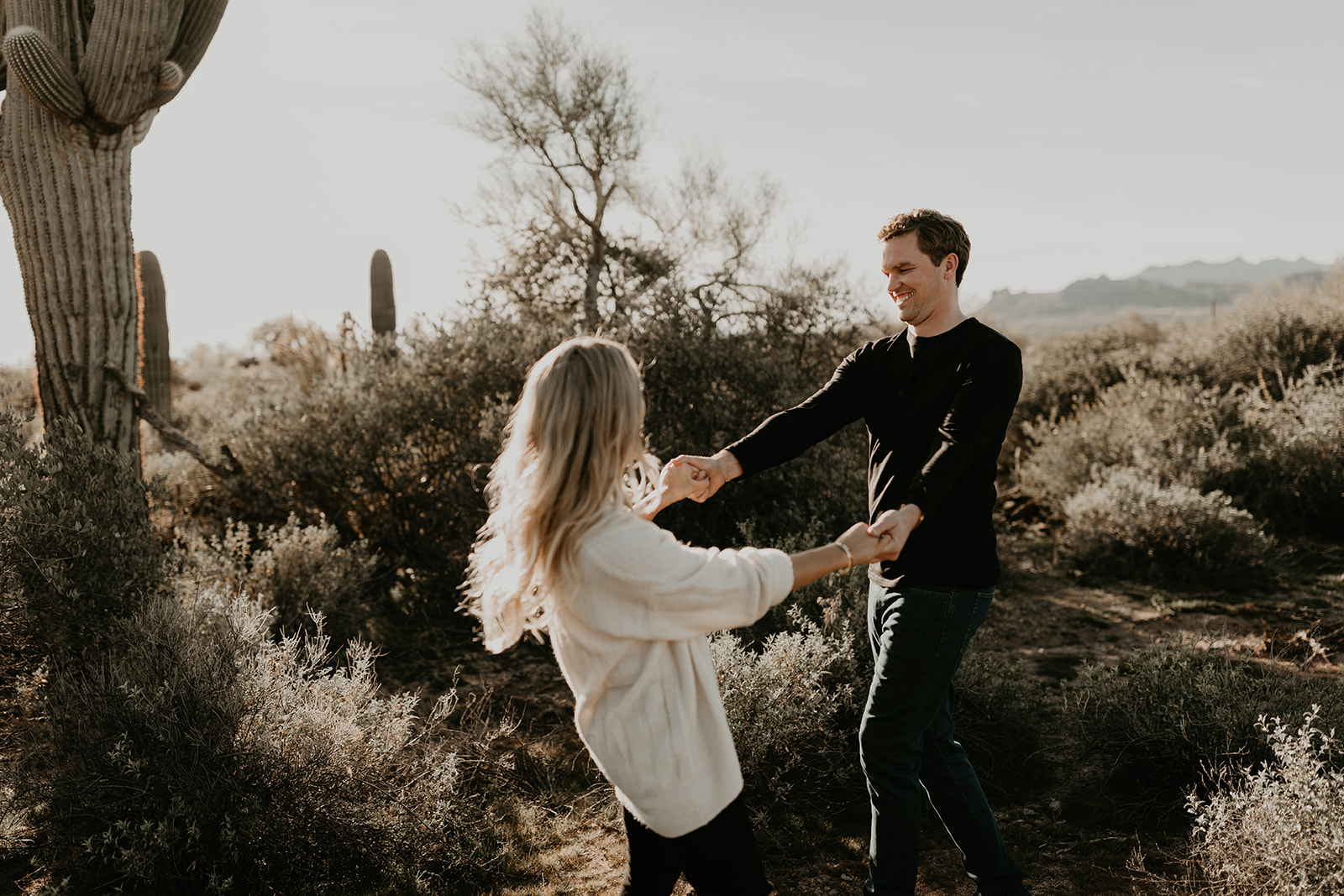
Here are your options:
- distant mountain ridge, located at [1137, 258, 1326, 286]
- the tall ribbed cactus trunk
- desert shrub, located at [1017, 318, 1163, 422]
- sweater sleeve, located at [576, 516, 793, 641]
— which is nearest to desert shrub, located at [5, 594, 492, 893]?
sweater sleeve, located at [576, 516, 793, 641]

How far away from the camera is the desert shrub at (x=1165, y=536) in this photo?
250 inches

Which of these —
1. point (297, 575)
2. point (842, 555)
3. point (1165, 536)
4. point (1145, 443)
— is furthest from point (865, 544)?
point (1145, 443)

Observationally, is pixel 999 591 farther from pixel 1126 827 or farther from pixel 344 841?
pixel 344 841

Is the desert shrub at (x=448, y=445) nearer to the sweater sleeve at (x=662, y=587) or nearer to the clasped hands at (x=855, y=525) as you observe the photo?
the clasped hands at (x=855, y=525)

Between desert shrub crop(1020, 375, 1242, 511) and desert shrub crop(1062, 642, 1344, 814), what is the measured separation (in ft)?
12.8

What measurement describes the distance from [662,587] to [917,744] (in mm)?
1218

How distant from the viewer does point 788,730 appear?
11.1ft

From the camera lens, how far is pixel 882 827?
245 centimetres

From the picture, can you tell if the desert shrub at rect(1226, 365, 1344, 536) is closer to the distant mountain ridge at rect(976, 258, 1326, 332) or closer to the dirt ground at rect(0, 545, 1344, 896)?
the dirt ground at rect(0, 545, 1344, 896)

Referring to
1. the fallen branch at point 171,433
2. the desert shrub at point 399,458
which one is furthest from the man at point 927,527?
the fallen branch at point 171,433

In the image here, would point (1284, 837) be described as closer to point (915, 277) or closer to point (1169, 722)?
point (1169, 722)

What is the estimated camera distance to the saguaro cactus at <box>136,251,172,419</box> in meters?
10.1

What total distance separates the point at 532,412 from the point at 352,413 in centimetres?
509

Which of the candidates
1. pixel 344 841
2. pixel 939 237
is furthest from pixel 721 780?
pixel 344 841
